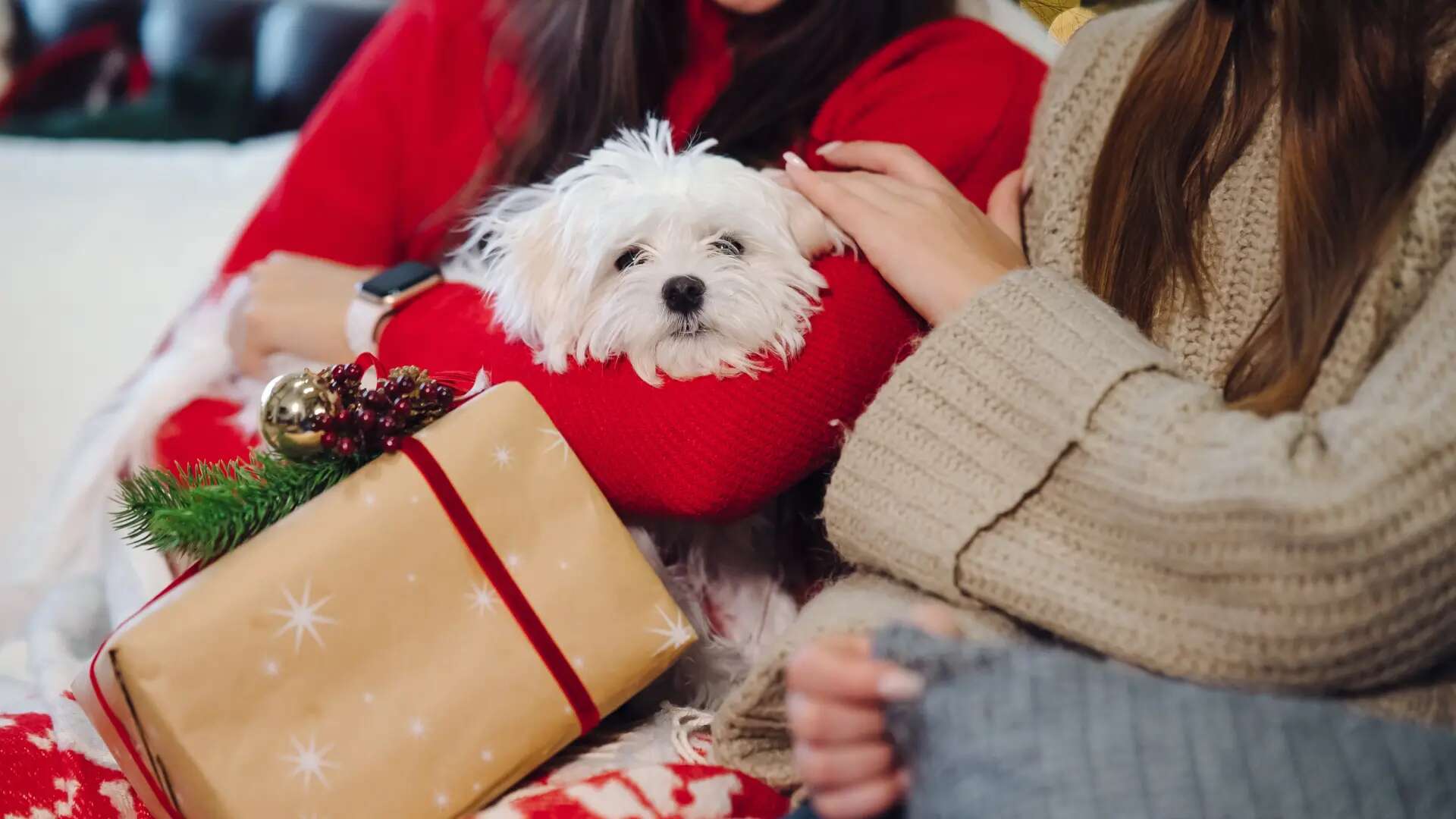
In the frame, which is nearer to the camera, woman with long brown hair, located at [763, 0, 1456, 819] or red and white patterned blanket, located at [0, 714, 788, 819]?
woman with long brown hair, located at [763, 0, 1456, 819]

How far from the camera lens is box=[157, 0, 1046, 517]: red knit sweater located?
86cm

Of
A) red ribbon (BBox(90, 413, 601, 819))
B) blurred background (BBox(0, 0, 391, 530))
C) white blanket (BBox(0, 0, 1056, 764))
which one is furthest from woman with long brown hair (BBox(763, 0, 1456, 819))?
blurred background (BBox(0, 0, 391, 530))

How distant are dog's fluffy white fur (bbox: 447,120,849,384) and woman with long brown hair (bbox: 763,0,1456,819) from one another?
2.6 inches

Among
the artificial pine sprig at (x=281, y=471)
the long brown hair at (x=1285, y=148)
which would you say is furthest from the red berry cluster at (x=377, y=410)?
the long brown hair at (x=1285, y=148)

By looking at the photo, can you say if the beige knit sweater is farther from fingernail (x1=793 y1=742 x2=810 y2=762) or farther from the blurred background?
the blurred background

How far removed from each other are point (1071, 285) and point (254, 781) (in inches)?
28.1

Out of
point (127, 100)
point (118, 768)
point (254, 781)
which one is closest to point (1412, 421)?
point (254, 781)

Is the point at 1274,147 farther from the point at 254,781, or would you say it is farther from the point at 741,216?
the point at 254,781

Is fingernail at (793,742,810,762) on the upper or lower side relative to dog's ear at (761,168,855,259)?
lower

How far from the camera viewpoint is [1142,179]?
0.88m

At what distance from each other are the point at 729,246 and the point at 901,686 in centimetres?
50

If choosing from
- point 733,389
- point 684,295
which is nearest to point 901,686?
point 733,389

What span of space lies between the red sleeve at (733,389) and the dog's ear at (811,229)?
0.02 metres

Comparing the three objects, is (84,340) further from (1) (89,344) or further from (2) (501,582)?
(2) (501,582)
